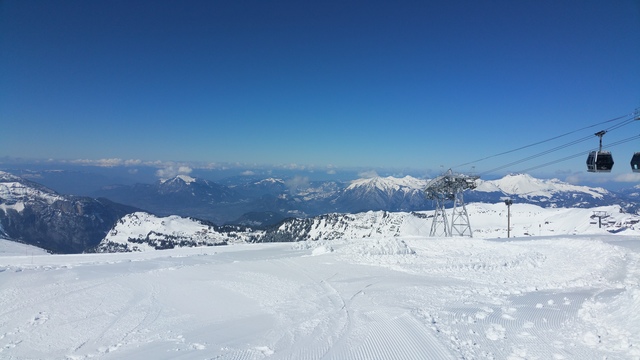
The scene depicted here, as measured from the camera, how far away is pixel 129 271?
70.5 feet

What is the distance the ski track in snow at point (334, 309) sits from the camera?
934 cm

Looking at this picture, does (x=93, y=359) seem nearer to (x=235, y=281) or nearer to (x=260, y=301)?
(x=260, y=301)

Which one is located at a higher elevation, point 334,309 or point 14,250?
point 334,309

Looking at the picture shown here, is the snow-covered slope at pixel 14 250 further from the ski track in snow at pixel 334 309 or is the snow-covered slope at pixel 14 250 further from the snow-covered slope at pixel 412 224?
the snow-covered slope at pixel 412 224

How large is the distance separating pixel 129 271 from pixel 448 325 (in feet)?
67.1

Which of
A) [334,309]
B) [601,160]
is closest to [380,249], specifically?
[334,309]

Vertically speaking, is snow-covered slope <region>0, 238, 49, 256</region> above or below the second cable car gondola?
below

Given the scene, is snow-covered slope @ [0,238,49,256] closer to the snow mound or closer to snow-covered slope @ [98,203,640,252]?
the snow mound

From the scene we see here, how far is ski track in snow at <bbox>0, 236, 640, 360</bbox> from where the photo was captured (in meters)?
9.34

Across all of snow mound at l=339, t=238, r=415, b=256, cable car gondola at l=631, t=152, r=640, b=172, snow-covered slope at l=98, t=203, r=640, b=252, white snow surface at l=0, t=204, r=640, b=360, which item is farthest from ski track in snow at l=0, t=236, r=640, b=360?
snow-covered slope at l=98, t=203, r=640, b=252

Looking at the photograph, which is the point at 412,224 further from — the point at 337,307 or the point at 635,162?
the point at 337,307

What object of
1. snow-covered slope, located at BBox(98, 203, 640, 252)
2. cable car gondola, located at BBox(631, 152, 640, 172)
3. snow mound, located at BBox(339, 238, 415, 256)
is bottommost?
snow-covered slope, located at BBox(98, 203, 640, 252)

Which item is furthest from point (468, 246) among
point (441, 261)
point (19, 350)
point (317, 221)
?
point (317, 221)

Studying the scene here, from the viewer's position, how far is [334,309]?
1346cm
